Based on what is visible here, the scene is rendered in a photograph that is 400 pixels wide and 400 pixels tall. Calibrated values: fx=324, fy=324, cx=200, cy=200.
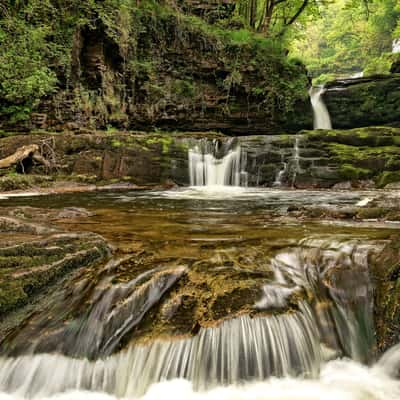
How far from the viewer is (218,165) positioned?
40.0ft

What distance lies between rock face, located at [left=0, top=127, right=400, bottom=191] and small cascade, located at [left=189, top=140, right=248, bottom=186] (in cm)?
16

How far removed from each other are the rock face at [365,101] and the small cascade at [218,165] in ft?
26.0

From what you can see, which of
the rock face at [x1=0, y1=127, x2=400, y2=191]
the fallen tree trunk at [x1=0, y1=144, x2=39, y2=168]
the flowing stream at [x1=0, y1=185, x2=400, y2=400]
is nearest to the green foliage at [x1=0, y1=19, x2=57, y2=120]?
the rock face at [x1=0, y1=127, x2=400, y2=191]

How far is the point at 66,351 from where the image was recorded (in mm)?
2301

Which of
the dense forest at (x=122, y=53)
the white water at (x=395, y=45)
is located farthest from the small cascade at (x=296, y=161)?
the white water at (x=395, y=45)

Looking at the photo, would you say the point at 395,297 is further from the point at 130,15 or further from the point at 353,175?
the point at 130,15

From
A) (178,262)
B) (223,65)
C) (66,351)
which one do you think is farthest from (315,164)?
(66,351)

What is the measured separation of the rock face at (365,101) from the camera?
52.9ft

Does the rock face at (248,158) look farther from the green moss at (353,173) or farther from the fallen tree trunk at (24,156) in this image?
the fallen tree trunk at (24,156)

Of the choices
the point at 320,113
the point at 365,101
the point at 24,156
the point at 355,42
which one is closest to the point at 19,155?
the point at 24,156

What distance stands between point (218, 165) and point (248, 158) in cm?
114

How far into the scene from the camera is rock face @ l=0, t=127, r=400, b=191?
1089 centimetres

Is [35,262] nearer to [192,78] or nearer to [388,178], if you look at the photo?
[388,178]

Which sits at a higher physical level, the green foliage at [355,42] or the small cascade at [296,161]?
the green foliage at [355,42]
